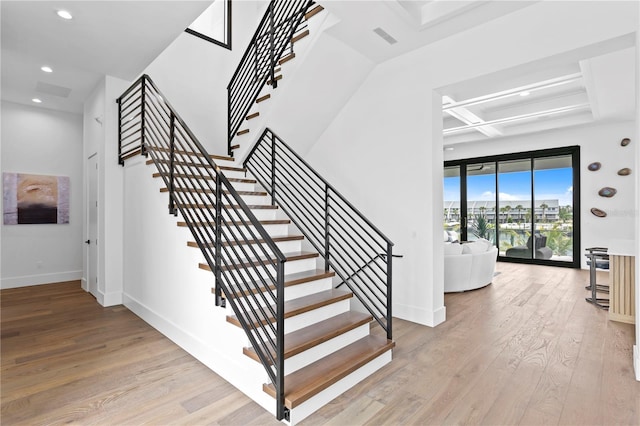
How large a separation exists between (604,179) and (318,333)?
772 cm

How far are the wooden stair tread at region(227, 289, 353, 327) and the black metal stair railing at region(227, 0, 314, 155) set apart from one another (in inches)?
108

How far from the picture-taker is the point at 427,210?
12.7ft

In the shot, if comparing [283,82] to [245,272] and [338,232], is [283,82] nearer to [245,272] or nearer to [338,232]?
[338,232]

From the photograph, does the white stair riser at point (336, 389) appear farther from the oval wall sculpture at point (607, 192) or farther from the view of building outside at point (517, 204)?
the oval wall sculpture at point (607, 192)

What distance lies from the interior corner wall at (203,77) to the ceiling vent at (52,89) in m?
1.36

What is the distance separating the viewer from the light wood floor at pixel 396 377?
7.06 feet

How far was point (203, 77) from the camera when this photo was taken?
6.00m

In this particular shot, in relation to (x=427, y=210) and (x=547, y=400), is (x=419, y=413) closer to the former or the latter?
(x=547, y=400)

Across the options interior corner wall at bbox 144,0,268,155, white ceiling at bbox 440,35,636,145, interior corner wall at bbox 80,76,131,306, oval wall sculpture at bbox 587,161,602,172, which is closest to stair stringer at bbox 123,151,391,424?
interior corner wall at bbox 80,76,131,306

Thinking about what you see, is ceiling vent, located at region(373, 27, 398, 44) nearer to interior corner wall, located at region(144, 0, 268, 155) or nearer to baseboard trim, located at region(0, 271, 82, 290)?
interior corner wall, located at region(144, 0, 268, 155)

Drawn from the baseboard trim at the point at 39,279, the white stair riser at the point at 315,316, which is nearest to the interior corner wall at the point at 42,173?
the baseboard trim at the point at 39,279

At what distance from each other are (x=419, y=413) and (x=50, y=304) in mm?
5125

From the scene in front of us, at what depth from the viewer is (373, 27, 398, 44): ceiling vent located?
3.54 metres

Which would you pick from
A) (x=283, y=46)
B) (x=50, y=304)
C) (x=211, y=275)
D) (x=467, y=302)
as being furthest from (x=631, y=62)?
(x=50, y=304)
